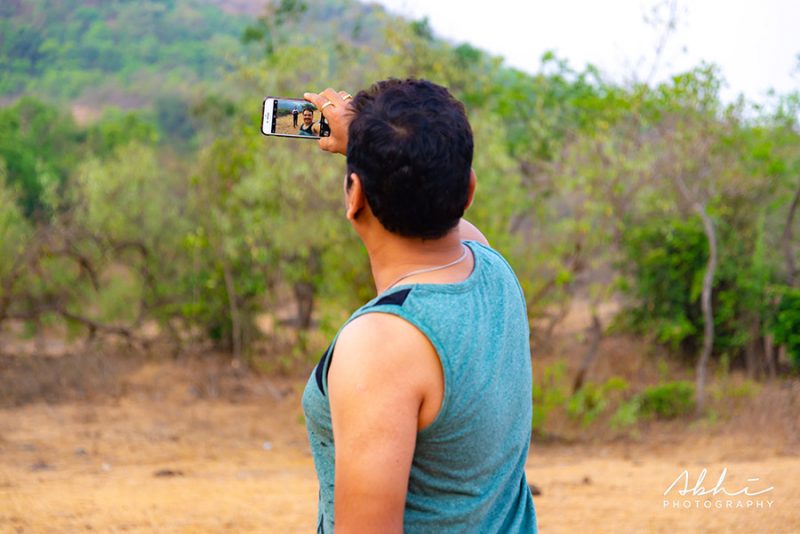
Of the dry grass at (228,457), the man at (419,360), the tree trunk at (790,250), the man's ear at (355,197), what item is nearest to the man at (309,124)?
the man at (419,360)

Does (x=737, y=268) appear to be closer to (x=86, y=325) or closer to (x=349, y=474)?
(x=86, y=325)

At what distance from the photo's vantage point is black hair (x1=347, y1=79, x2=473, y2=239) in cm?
120

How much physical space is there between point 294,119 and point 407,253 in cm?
56

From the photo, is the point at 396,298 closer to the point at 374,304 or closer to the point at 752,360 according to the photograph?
the point at 374,304

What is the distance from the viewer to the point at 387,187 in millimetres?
1212

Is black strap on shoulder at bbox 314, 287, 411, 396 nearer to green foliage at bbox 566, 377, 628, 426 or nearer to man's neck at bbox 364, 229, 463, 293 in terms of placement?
man's neck at bbox 364, 229, 463, 293

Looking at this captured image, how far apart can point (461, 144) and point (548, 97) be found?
12837mm

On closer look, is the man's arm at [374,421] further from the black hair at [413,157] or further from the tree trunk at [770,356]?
the tree trunk at [770,356]

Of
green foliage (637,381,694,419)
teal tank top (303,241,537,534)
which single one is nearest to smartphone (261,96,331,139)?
teal tank top (303,241,537,534)

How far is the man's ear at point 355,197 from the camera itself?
125 cm

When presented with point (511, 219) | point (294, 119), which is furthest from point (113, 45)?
point (294, 119)

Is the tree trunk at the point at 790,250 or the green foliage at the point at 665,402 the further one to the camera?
the tree trunk at the point at 790,250

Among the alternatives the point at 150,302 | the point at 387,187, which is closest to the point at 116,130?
the point at 150,302

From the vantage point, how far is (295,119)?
1712mm
